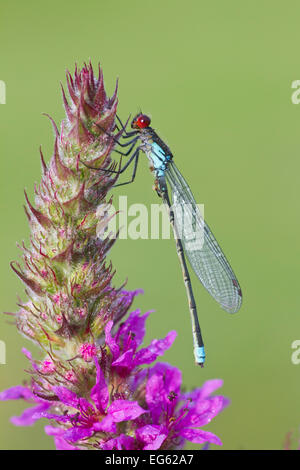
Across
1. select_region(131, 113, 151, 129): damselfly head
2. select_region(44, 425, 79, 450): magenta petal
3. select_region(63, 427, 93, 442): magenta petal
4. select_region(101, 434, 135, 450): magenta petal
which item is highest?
select_region(131, 113, 151, 129): damselfly head

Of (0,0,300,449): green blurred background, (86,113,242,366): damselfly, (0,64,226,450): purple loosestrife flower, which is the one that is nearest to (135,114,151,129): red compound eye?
(86,113,242,366): damselfly

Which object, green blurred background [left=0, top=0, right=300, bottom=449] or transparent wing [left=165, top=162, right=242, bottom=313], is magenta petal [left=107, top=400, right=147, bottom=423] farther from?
green blurred background [left=0, top=0, right=300, bottom=449]

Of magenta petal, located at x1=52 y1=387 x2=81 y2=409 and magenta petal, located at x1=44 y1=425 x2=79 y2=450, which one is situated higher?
magenta petal, located at x1=52 y1=387 x2=81 y2=409

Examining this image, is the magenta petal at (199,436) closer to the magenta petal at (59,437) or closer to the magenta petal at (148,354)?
the magenta petal at (148,354)

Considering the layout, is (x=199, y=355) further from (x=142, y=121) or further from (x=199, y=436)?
(x=142, y=121)

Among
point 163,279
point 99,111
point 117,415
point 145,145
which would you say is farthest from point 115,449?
point 163,279

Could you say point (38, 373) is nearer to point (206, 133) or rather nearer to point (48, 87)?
point (206, 133)

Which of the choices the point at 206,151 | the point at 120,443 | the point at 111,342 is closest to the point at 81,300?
the point at 111,342
